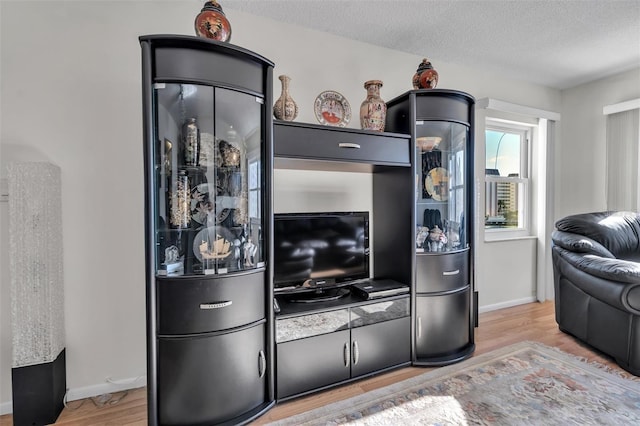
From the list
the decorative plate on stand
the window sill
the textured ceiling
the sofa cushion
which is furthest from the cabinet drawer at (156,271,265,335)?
the sofa cushion

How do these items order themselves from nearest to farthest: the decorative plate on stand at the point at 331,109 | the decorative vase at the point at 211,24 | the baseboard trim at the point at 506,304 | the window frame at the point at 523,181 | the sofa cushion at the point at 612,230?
the decorative vase at the point at 211,24 < the decorative plate on stand at the point at 331,109 < the sofa cushion at the point at 612,230 < the baseboard trim at the point at 506,304 < the window frame at the point at 523,181

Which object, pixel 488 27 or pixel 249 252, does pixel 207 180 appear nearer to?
pixel 249 252

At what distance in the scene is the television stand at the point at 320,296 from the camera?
2.11 meters

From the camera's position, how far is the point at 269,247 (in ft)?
5.93

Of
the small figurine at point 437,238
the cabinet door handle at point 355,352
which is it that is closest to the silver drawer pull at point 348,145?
the small figurine at point 437,238

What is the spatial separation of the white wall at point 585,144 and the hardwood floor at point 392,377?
1353mm

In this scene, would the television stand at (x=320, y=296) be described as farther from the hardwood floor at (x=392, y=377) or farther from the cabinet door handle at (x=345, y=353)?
the hardwood floor at (x=392, y=377)

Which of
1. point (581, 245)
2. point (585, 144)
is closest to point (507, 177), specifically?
point (585, 144)

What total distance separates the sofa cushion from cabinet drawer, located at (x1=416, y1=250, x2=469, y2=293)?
4.25 ft

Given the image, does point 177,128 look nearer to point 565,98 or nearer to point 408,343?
point 408,343

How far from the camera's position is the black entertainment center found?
5.29ft

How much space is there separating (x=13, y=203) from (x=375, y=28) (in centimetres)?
252

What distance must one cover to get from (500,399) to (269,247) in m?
1.61

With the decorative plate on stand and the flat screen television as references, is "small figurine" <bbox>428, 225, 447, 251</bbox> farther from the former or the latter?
the decorative plate on stand
